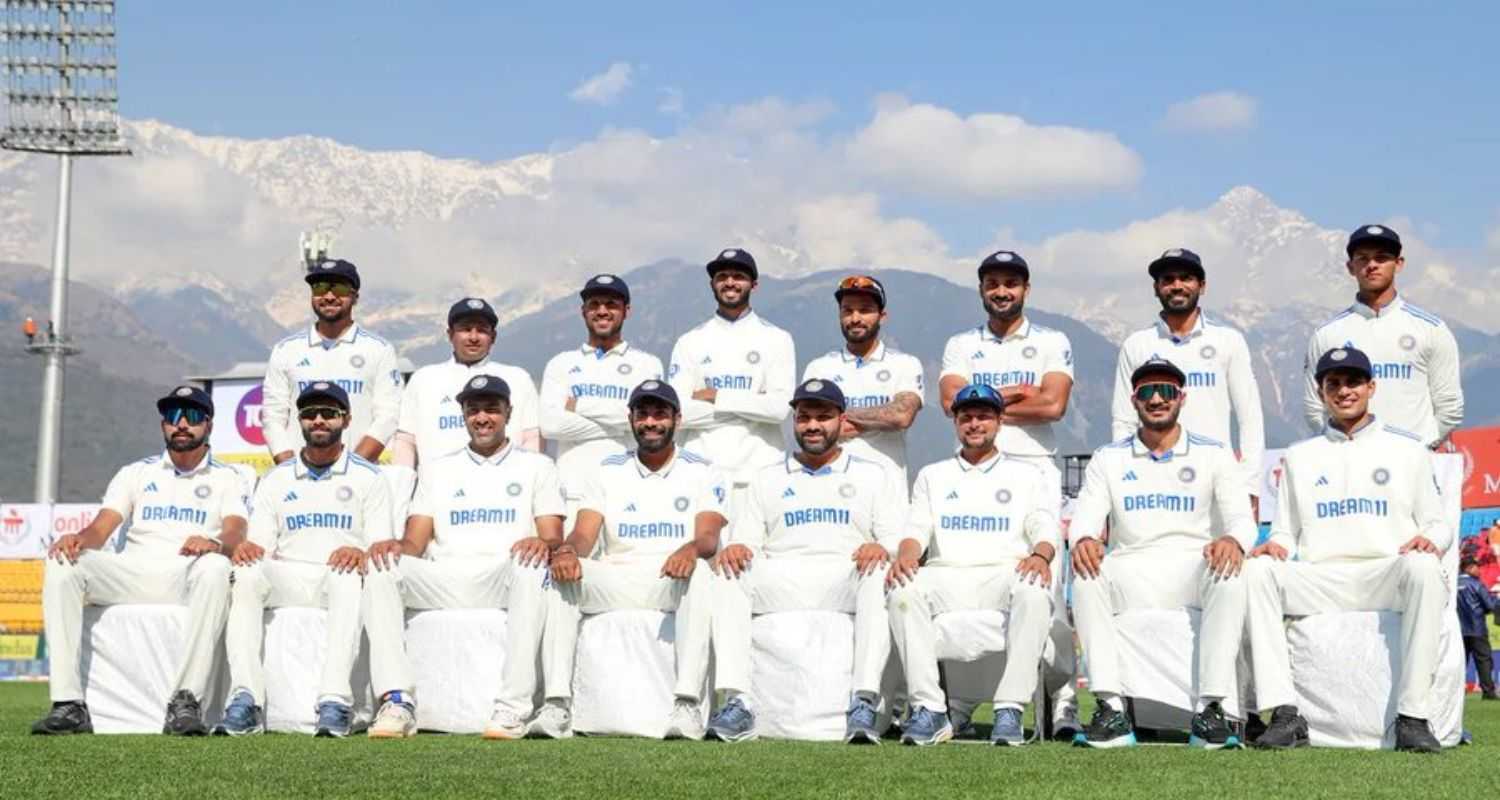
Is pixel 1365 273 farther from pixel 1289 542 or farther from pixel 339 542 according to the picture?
pixel 339 542

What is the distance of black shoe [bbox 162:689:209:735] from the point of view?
9.90 m

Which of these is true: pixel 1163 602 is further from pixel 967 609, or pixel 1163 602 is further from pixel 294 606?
pixel 294 606

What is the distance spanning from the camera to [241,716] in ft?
32.8

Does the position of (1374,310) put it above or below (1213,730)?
above

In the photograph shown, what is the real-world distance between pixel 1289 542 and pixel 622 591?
12.1 ft

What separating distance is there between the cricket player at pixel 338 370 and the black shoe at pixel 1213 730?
5.45m

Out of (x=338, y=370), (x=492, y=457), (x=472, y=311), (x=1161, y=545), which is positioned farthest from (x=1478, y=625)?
(x=338, y=370)

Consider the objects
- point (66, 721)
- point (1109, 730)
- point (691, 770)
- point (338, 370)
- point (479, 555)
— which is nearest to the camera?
point (691, 770)

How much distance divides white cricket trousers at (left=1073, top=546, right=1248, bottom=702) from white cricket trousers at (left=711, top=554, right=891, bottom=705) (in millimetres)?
1074

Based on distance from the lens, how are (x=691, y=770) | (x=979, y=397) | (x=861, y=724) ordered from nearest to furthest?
(x=691, y=770) → (x=861, y=724) → (x=979, y=397)

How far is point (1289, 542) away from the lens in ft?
31.0

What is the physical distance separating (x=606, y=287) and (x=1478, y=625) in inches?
416

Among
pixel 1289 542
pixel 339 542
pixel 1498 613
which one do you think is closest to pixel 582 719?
pixel 339 542

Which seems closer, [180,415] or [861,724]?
[861,724]
